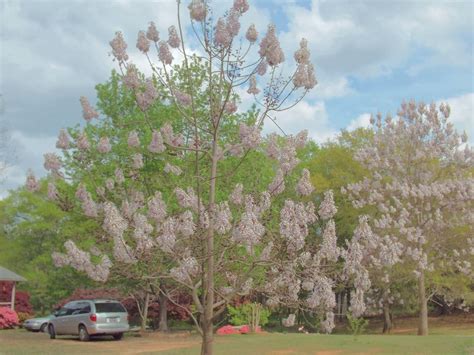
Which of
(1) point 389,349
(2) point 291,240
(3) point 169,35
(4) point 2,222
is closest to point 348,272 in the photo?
(2) point 291,240

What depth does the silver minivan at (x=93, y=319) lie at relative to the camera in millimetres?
22141

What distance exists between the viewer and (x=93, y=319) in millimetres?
22078

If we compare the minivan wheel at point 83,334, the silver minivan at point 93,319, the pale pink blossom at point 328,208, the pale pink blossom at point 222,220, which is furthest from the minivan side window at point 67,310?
the pale pink blossom at point 328,208

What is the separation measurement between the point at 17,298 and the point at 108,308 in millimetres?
16837

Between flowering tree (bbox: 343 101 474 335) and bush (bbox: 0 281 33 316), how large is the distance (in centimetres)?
2202

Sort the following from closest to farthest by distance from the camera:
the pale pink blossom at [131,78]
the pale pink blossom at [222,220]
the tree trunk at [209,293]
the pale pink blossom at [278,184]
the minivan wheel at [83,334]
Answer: the pale pink blossom at [222,220]
the tree trunk at [209,293]
the pale pink blossom at [278,184]
the pale pink blossom at [131,78]
the minivan wheel at [83,334]

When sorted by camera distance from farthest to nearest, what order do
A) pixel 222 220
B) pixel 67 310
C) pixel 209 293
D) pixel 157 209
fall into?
1. pixel 67 310
2. pixel 157 209
3. pixel 209 293
4. pixel 222 220

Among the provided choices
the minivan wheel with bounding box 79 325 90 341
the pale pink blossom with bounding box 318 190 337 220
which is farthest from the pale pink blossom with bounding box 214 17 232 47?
the minivan wheel with bounding box 79 325 90 341

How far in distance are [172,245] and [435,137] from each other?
22.9 meters

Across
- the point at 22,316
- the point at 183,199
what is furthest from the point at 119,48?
the point at 22,316

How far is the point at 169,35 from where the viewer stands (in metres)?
8.80

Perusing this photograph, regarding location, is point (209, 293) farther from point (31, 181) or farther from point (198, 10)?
point (198, 10)

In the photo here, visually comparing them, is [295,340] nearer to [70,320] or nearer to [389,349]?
[389,349]

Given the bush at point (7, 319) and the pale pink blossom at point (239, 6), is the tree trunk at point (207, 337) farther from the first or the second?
the bush at point (7, 319)
